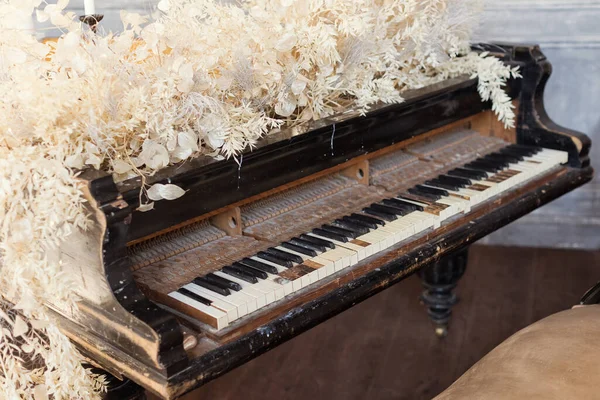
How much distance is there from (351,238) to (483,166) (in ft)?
2.66

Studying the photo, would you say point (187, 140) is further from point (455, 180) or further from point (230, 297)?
point (455, 180)

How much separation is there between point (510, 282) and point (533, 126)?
1498mm

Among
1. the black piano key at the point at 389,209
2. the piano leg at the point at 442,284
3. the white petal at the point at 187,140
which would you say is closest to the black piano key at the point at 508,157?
the piano leg at the point at 442,284

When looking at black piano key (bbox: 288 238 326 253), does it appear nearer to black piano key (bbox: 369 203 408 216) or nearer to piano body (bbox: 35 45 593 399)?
piano body (bbox: 35 45 593 399)

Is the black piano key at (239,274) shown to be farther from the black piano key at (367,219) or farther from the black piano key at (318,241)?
the black piano key at (367,219)

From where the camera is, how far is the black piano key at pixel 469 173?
2671 millimetres

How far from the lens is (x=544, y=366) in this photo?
1962mm

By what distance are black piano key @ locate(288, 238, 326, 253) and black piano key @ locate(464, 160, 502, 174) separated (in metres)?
0.89

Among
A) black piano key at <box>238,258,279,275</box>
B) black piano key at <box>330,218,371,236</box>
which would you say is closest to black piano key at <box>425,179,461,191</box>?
black piano key at <box>330,218,371,236</box>

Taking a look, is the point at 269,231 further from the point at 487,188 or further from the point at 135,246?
the point at 487,188

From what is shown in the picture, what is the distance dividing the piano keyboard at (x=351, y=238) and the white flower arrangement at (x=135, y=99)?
29 cm

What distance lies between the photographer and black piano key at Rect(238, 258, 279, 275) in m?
2.00

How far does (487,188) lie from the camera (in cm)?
258

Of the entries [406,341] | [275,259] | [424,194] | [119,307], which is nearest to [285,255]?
[275,259]
